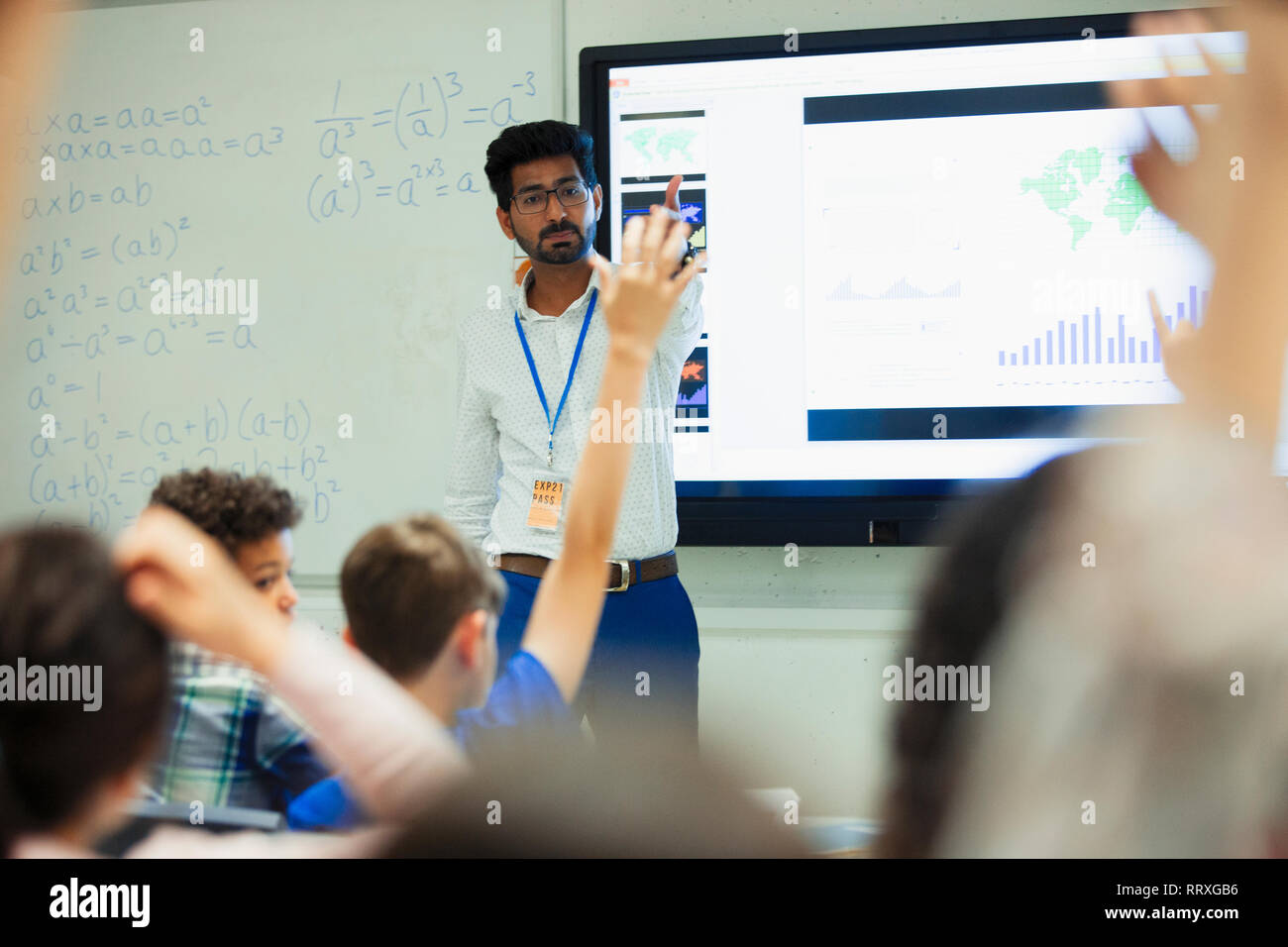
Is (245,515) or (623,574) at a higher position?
(245,515)

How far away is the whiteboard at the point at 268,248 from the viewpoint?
2.54 metres

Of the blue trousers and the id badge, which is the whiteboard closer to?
the blue trousers

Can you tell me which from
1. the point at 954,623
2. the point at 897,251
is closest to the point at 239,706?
the point at 954,623

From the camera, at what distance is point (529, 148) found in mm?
1759

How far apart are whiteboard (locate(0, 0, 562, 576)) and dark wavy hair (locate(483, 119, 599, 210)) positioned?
0.74 meters

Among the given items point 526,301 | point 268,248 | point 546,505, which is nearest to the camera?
point 546,505

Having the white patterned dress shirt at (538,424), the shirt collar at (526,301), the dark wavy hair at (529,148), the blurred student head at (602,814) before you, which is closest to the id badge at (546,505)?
the white patterned dress shirt at (538,424)

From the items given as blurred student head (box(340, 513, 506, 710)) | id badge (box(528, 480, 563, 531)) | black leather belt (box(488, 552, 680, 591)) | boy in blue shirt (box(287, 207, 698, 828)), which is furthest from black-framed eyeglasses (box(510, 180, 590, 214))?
blurred student head (box(340, 513, 506, 710))

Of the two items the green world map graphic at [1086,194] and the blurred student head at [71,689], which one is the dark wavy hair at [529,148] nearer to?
the green world map graphic at [1086,194]

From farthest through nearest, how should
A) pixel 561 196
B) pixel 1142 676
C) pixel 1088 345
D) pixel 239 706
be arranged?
1. pixel 1088 345
2. pixel 561 196
3. pixel 239 706
4. pixel 1142 676

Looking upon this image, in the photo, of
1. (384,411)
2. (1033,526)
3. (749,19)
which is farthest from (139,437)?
(1033,526)

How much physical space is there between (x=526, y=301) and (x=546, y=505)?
645 millimetres

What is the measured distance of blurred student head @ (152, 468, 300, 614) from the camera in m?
0.58

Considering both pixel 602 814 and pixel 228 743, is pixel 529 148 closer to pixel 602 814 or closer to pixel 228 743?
pixel 228 743
